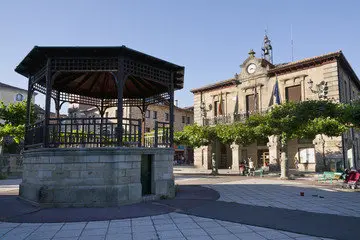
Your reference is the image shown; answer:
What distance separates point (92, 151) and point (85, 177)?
85 centimetres

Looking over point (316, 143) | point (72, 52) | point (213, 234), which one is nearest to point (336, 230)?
point (213, 234)

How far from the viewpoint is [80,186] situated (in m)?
8.82

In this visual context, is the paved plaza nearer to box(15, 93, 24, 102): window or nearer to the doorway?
the doorway

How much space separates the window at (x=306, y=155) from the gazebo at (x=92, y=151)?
698 inches

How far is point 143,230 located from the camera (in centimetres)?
621

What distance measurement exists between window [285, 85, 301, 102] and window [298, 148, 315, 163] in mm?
4640

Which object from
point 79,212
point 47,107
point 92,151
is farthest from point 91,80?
point 79,212

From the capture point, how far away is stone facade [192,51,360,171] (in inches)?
901

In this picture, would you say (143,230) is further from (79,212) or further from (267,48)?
(267,48)

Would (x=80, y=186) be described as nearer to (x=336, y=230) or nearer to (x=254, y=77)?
(x=336, y=230)

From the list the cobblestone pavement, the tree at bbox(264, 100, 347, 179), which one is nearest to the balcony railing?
the tree at bbox(264, 100, 347, 179)

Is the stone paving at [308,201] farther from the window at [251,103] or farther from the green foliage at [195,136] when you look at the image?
the window at [251,103]

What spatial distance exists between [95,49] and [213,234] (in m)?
7.13

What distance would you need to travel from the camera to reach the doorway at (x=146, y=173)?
10250 millimetres
